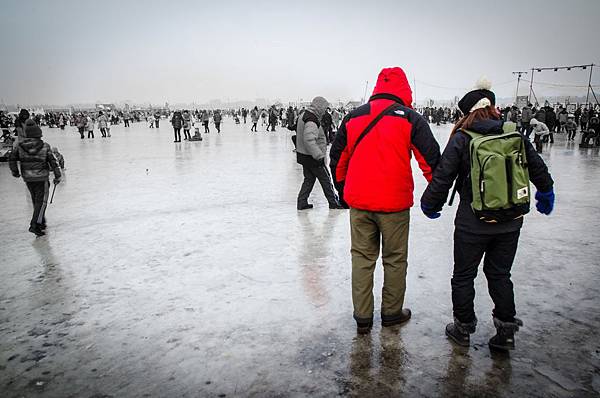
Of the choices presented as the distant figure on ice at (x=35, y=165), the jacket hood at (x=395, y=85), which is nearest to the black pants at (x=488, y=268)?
the jacket hood at (x=395, y=85)

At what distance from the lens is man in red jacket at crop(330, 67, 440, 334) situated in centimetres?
278

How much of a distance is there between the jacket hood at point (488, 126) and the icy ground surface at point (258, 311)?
1.48 meters

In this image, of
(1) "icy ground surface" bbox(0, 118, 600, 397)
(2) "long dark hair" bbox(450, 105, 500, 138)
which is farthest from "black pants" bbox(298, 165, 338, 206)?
(2) "long dark hair" bbox(450, 105, 500, 138)

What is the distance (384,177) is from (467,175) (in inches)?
21.2

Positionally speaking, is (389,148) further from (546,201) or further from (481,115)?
(546,201)

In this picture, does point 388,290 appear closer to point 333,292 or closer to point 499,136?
point 333,292

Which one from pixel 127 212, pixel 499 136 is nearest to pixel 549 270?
pixel 499 136

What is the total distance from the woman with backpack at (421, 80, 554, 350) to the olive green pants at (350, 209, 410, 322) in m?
0.32

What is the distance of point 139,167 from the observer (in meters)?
12.0

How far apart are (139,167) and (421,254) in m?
9.81

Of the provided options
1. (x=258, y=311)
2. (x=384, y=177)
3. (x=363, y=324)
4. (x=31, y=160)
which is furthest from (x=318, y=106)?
(x=363, y=324)

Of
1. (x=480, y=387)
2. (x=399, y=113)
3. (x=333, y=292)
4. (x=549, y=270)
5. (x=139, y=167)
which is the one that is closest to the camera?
(x=480, y=387)

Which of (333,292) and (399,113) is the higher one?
(399,113)

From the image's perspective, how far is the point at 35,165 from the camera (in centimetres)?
554
